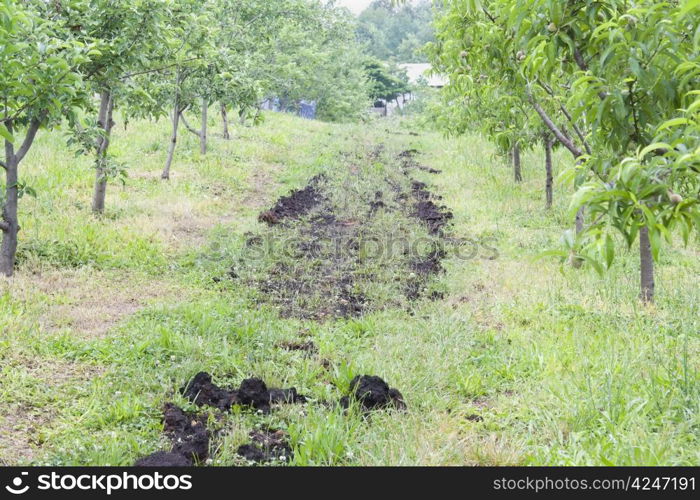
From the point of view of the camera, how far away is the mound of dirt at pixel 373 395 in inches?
178

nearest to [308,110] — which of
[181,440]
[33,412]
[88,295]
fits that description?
[88,295]

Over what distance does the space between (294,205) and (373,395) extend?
8.12 m

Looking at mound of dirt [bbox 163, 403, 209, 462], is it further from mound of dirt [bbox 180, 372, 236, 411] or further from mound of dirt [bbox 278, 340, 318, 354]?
mound of dirt [bbox 278, 340, 318, 354]

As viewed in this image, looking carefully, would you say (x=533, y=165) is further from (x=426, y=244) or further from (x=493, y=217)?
(x=426, y=244)

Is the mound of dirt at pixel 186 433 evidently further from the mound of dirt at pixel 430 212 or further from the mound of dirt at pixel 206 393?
the mound of dirt at pixel 430 212

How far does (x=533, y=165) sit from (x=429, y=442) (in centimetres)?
1481

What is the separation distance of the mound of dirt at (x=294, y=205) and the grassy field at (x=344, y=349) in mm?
694

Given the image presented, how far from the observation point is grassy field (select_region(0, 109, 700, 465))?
12.8 ft

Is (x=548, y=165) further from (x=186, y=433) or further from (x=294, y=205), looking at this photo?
(x=186, y=433)

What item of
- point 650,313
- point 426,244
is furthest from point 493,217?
point 650,313

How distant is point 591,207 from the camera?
2492 millimetres

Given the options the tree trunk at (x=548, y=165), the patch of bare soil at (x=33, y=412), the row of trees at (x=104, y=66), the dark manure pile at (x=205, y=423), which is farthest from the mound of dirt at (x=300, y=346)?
the tree trunk at (x=548, y=165)

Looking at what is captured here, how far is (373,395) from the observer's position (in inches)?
179

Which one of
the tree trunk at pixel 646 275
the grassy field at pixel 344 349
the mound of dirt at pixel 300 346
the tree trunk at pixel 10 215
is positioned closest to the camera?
the grassy field at pixel 344 349
